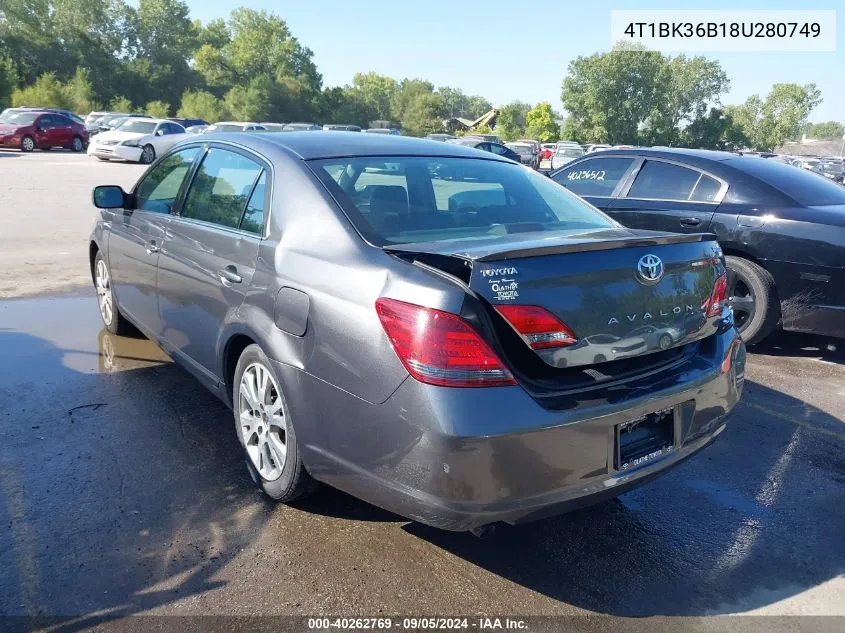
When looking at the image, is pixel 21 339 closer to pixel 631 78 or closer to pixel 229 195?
pixel 229 195

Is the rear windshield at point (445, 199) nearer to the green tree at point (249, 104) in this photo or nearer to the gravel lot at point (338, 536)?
the gravel lot at point (338, 536)

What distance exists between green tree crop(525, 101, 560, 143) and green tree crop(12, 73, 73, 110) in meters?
38.6

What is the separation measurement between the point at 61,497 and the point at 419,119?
80.5m

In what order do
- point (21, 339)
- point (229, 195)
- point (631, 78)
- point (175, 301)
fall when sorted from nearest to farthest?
point (229, 195) < point (175, 301) < point (21, 339) < point (631, 78)

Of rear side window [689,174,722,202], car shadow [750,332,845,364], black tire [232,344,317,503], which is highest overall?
rear side window [689,174,722,202]

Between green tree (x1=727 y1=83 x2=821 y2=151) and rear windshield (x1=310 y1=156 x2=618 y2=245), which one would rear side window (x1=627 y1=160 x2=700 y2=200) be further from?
green tree (x1=727 y1=83 x2=821 y2=151)

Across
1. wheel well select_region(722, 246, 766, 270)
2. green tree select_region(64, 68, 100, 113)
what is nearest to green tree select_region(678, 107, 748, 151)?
green tree select_region(64, 68, 100, 113)

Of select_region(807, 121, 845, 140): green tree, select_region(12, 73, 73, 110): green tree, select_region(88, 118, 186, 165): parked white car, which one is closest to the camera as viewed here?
select_region(88, 118, 186, 165): parked white car

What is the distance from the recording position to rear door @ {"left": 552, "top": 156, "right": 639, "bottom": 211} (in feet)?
22.5

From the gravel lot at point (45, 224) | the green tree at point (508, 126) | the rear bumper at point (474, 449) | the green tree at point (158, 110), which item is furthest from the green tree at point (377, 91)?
the rear bumper at point (474, 449)

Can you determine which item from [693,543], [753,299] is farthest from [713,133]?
[693,543]

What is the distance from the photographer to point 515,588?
9.05 ft

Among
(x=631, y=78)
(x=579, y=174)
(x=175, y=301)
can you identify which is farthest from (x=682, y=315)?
(x=631, y=78)

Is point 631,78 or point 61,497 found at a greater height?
point 631,78
